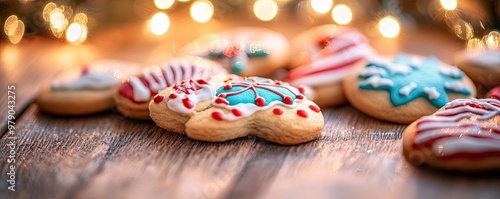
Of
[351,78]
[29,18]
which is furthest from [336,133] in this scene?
[29,18]

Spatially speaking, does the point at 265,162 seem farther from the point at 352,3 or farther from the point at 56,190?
the point at 352,3

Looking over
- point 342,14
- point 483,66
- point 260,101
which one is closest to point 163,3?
point 342,14

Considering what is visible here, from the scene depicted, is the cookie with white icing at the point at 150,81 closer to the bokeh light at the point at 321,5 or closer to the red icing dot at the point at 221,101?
the red icing dot at the point at 221,101

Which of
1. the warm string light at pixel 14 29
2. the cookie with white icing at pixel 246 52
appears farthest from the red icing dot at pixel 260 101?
the warm string light at pixel 14 29

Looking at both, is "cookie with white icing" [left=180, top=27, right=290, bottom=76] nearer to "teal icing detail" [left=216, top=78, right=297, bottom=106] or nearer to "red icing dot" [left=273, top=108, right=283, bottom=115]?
"teal icing detail" [left=216, top=78, right=297, bottom=106]

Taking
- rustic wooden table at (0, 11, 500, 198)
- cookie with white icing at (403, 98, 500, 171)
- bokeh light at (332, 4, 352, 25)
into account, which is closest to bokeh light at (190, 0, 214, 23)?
bokeh light at (332, 4, 352, 25)

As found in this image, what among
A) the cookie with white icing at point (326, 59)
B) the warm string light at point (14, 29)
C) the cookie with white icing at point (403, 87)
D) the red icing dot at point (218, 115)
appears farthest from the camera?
the warm string light at point (14, 29)
